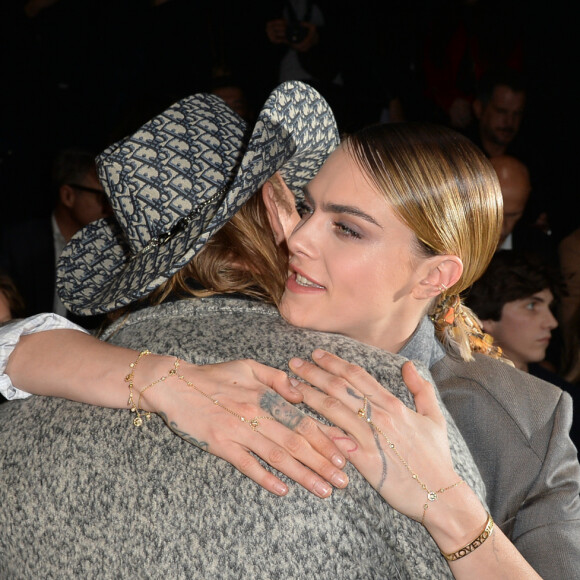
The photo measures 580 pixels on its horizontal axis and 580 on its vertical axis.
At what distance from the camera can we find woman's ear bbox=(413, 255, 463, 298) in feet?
5.25

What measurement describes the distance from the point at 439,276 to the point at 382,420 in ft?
1.85

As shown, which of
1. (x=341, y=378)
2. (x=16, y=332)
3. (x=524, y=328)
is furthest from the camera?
(x=524, y=328)

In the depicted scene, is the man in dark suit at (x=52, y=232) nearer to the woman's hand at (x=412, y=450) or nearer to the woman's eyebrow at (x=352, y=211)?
the woman's eyebrow at (x=352, y=211)

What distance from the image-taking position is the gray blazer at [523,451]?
1.54 metres

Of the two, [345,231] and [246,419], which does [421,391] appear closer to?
[246,419]

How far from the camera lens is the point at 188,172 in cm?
148

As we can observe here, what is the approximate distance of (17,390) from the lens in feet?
4.30

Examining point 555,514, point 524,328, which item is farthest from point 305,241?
point 524,328

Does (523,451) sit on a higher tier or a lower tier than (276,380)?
lower

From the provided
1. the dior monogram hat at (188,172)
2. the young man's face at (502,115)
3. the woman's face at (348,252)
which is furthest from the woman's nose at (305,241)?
the young man's face at (502,115)

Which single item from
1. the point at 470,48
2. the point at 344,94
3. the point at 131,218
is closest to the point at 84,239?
the point at 131,218

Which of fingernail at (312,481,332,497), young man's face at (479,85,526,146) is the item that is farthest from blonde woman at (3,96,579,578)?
young man's face at (479,85,526,146)

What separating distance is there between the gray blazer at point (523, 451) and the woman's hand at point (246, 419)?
2.12ft

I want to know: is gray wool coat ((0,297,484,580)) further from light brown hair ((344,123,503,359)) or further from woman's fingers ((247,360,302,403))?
light brown hair ((344,123,503,359))
